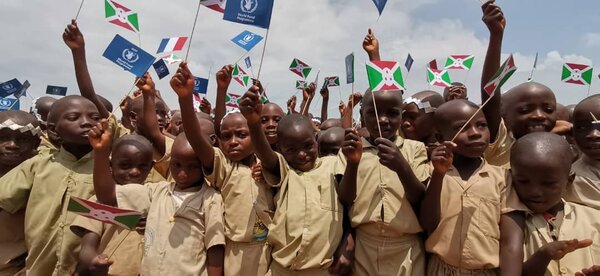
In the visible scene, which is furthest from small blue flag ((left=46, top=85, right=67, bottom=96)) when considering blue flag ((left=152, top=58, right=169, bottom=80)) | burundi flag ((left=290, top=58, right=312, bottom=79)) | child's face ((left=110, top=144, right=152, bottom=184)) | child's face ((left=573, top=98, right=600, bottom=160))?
child's face ((left=573, top=98, right=600, bottom=160))

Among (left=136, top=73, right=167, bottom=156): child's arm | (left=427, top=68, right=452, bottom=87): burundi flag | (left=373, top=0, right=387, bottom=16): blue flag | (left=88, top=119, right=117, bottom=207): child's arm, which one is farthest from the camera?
(left=427, top=68, right=452, bottom=87): burundi flag

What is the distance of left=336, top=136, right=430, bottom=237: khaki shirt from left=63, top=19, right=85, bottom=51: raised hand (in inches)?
105

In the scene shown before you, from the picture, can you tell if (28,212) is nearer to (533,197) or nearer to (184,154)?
(184,154)

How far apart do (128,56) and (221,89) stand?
1012 millimetres

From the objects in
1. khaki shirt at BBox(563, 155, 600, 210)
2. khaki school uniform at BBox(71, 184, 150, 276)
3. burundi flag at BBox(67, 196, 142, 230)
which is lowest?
khaki school uniform at BBox(71, 184, 150, 276)

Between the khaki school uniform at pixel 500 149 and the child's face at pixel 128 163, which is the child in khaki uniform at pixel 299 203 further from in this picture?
the khaki school uniform at pixel 500 149

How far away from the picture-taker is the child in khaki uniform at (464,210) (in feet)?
8.87

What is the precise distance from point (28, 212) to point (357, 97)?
5.01m

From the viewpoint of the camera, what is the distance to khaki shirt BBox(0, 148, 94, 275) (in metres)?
3.39

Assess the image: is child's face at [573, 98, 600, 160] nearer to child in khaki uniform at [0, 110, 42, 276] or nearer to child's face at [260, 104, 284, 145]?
child's face at [260, 104, 284, 145]

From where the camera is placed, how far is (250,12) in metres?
3.55

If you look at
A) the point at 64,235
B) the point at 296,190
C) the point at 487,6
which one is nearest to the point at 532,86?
the point at 487,6

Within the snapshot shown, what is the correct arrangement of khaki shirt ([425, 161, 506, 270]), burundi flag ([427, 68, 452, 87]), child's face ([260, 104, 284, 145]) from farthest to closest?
1. burundi flag ([427, 68, 452, 87])
2. child's face ([260, 104, 284, 145])
3. khaki shirt ([425, 161, 506, 270])

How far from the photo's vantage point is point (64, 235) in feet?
11.1
